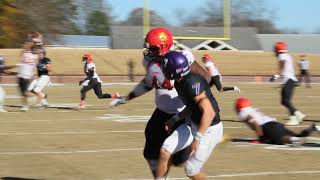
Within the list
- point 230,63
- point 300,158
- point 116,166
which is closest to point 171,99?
point 116,166

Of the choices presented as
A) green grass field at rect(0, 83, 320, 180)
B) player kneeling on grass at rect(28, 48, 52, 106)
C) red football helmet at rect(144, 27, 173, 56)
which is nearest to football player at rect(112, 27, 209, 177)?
red football helmet at rect(144, 27, 173, 56)

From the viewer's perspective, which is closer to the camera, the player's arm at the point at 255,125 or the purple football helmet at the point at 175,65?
the purple football helmet at the point at 175,65

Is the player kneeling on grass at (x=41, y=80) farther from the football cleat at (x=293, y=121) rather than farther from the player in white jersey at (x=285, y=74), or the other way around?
the football cleat at (x=293, y=121)

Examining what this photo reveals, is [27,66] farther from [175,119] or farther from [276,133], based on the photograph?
[175,119]

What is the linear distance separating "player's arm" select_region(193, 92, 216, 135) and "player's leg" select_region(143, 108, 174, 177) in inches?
34.0

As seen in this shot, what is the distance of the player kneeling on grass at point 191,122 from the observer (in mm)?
6145

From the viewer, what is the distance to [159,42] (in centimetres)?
657

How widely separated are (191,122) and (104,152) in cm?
388

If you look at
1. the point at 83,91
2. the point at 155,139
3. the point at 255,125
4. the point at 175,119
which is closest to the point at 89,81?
the point at 83,91

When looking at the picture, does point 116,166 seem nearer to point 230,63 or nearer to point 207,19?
point 230,63

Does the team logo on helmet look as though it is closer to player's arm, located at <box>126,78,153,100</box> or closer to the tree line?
player's arm, located at <box>126,78,153,100</box>

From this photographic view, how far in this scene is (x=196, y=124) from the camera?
6.38 m

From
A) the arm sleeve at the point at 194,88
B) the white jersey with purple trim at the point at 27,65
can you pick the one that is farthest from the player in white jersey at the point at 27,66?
the arm sleeve at the point at 194,88

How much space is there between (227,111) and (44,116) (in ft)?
16.3
